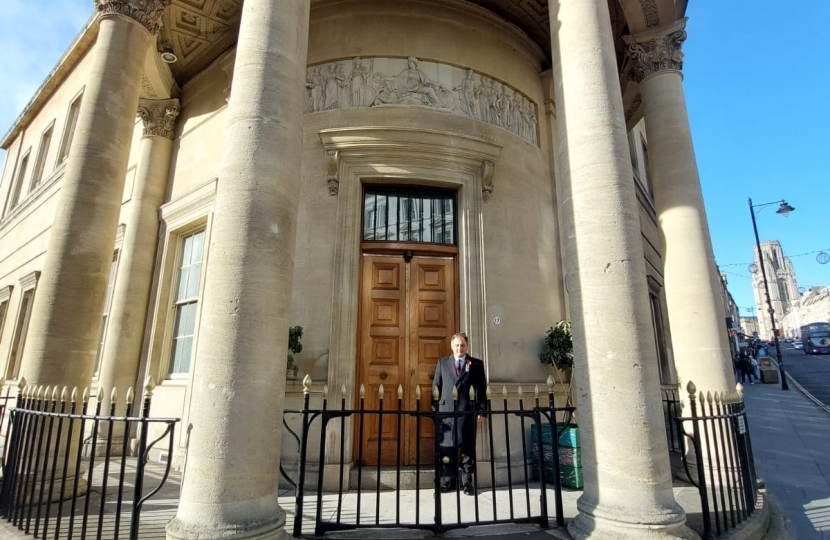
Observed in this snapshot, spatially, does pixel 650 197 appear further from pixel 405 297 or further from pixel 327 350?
pixel 327 350

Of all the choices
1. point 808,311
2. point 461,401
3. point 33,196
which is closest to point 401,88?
point 461,401

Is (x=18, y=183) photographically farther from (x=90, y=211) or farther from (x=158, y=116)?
(x=90, y=211)

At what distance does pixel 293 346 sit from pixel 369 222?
7.52ft

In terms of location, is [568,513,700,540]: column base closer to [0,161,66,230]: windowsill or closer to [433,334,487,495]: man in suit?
[433,334,487,495]: man in suit

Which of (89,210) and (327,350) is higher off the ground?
(89,210)

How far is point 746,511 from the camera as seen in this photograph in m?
4.49

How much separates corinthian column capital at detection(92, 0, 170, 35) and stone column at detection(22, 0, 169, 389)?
0.04 feet

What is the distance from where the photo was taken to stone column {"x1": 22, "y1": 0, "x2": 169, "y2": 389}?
17.9 ft

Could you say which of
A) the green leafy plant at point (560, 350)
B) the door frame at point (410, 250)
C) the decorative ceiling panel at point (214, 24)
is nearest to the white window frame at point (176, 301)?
the door frame at point (410, 250)

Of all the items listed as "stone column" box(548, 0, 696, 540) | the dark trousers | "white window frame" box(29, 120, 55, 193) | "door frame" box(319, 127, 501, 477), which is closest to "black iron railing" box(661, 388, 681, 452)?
"stone column" box(548, 0, 696, 540)

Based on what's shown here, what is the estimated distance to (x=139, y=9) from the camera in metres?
6.74

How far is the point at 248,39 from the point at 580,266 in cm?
382

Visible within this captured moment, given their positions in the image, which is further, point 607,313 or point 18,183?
point 18,183

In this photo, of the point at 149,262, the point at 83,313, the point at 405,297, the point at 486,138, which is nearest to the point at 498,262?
the point at 405,297
